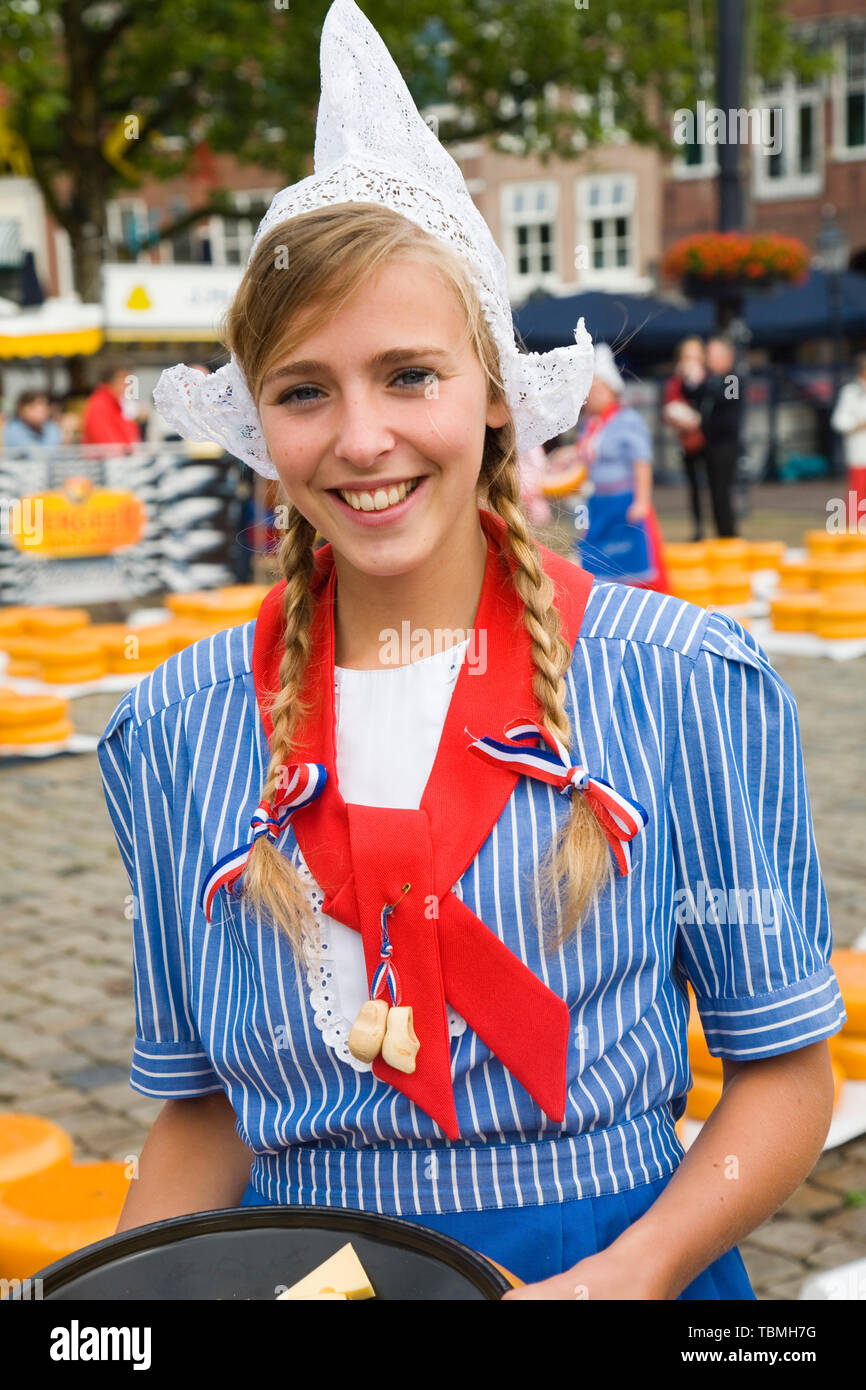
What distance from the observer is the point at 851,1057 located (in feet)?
13.2

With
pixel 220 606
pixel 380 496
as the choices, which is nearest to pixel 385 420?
pixel 380 496

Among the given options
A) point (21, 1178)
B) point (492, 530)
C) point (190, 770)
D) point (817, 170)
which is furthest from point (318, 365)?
point (817, 170)

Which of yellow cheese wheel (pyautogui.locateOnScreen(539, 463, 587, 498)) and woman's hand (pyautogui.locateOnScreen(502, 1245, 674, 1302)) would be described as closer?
woman's hand (pyautogui.locateOnScreen(502, 1245, 674, 1302))

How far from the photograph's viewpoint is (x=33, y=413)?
1359 cm

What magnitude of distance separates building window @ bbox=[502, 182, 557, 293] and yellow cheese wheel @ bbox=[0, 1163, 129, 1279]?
1396 inches

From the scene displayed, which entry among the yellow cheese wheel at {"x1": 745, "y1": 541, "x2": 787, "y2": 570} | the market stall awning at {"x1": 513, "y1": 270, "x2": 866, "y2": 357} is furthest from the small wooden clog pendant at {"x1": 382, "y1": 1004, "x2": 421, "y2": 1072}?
the market stall awning at {"x1": 513, "y1": 270, "x2": 866, "y2": 357}

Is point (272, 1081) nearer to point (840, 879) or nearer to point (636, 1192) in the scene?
point (636, 1192)

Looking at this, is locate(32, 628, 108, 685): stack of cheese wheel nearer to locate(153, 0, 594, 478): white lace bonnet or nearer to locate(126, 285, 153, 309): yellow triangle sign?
locate(126, 285, 153, 309): yellow triangle sign

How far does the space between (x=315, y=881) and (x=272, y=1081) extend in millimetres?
218

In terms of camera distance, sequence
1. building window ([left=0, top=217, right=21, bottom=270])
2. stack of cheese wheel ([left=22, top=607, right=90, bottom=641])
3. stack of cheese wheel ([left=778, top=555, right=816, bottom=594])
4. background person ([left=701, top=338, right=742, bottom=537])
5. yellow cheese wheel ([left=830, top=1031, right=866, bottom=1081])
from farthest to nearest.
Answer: building window ([left=0, top=217, right=21, bottom=270])
background person ([left=701, top=338, right=742, bottom=537])
stack of cheese wheel ([left=778, top=555, right=816, bottom=594])
stack of cheese wheel ([left=22, top=607, right=90, bottom=641])
yellow cheese wheel ([left=830, top=1031, right=866, bottom=1081])

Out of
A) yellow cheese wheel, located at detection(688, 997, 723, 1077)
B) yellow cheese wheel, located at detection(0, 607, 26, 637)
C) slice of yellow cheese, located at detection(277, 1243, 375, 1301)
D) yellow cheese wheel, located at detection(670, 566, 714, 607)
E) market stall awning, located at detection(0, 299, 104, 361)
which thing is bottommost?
yellow cheese wheel, located at detection(688, 997, 723, 1077)

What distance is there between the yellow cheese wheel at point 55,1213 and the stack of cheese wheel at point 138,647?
646 centimetres

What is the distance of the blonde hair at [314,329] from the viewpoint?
4.98 ft

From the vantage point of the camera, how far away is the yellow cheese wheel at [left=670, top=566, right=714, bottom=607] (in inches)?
428
